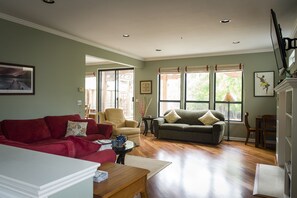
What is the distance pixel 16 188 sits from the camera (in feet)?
2.75

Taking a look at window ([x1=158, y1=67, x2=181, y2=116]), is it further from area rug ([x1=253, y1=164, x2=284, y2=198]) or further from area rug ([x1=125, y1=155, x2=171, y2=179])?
area rug ([x1=253, y1=164, x2=284, y2=198])

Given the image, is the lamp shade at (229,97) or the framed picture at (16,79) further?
the lamp shade at (229,97)

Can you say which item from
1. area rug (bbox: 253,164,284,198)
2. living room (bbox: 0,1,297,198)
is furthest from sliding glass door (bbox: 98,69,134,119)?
area rug (bbox: 253,164,284,198)

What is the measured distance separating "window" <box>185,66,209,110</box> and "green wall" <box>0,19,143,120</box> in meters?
3.18

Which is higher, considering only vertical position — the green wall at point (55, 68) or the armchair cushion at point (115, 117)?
the green wall at point (55, 68)

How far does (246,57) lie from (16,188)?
6.72 meters

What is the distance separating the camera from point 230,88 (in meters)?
6.76

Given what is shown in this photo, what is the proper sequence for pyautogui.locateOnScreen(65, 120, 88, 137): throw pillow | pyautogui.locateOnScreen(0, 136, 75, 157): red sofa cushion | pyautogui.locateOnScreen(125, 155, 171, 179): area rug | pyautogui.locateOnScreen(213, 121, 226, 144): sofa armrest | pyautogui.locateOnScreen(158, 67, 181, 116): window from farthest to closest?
pyautogui.locateOnScreen(158, 67, 181, 116): window
pyautogui.locateOnScreen(213, 121, 226, 144): sofa armrest
pyautogui.locateOnScreen(65, 120, 88, 137): throw pillow
pyautogui.locateOnScreen(125, 155, 171, 179): area rug
pyautogui.locateOnScreen(0, 136, 75, 157): red sofa cushion

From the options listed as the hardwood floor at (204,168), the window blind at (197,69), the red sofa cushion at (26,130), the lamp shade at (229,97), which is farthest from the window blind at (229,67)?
the red sofa cushion at (26,130)

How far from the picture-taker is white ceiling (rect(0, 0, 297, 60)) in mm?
3217

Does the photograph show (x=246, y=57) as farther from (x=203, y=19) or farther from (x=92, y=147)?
(x=92, y=147)

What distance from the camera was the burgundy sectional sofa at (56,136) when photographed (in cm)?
195

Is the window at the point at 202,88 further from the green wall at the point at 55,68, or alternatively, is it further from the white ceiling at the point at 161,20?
the white ceiling at the point at 161,20

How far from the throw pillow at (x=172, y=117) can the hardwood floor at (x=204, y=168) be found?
792 mm
